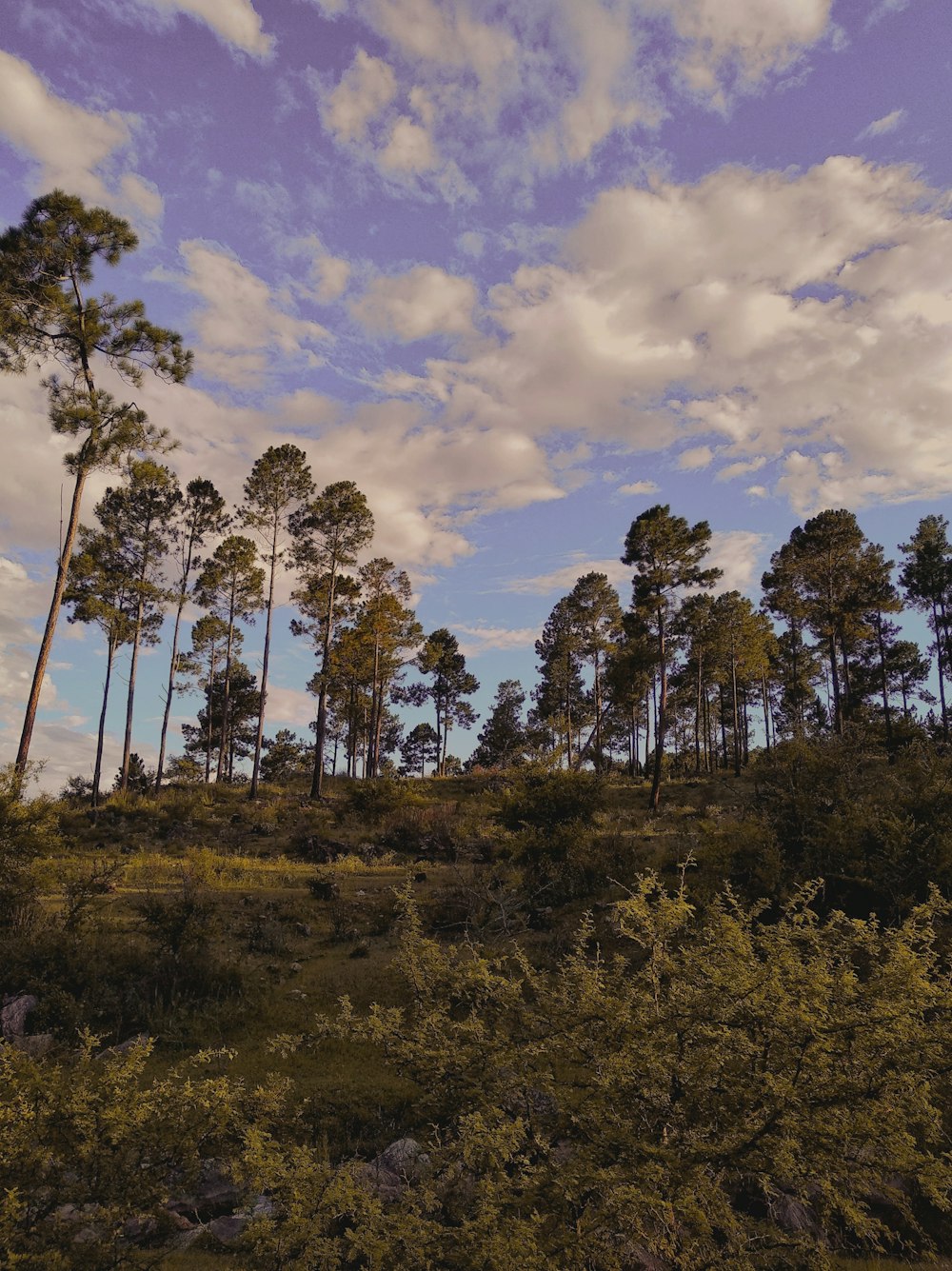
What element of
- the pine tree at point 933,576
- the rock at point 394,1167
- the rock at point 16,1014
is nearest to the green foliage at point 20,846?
the rock at point 16,1014

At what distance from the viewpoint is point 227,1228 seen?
18.8 ft

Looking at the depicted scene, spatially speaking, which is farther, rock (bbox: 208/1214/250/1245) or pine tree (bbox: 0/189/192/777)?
pine tree (bbox: 0/189/192/777)

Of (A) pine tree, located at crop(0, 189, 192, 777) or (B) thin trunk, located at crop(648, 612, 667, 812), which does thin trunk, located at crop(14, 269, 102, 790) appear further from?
(B) thin trunk, located at crop(648, 612, 667, 812)

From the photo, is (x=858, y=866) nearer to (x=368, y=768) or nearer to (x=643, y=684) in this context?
(x=643, y=684)

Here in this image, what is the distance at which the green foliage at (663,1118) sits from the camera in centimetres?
396

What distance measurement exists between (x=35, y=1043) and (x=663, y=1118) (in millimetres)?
9280

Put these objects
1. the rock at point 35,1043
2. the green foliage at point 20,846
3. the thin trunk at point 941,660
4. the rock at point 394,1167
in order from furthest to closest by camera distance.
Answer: the thin trunk at point 941,660
the green foliage at point 20,846
the rock at point 35,1043
the rock at point 394,1167

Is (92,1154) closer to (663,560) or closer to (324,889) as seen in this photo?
(324,889)

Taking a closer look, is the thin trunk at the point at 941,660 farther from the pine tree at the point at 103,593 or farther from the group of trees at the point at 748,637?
the pine tree at the point at 103,593

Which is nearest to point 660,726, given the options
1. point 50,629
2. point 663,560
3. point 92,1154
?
point 663,560

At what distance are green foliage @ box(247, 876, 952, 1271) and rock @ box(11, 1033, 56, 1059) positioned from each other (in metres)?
6.30

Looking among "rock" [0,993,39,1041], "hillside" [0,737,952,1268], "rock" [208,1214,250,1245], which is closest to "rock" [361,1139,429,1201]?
"hillside" [0,737,952,1268]

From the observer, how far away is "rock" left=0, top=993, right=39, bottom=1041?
32.3 ft

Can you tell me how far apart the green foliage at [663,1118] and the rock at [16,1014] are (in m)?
7.25
